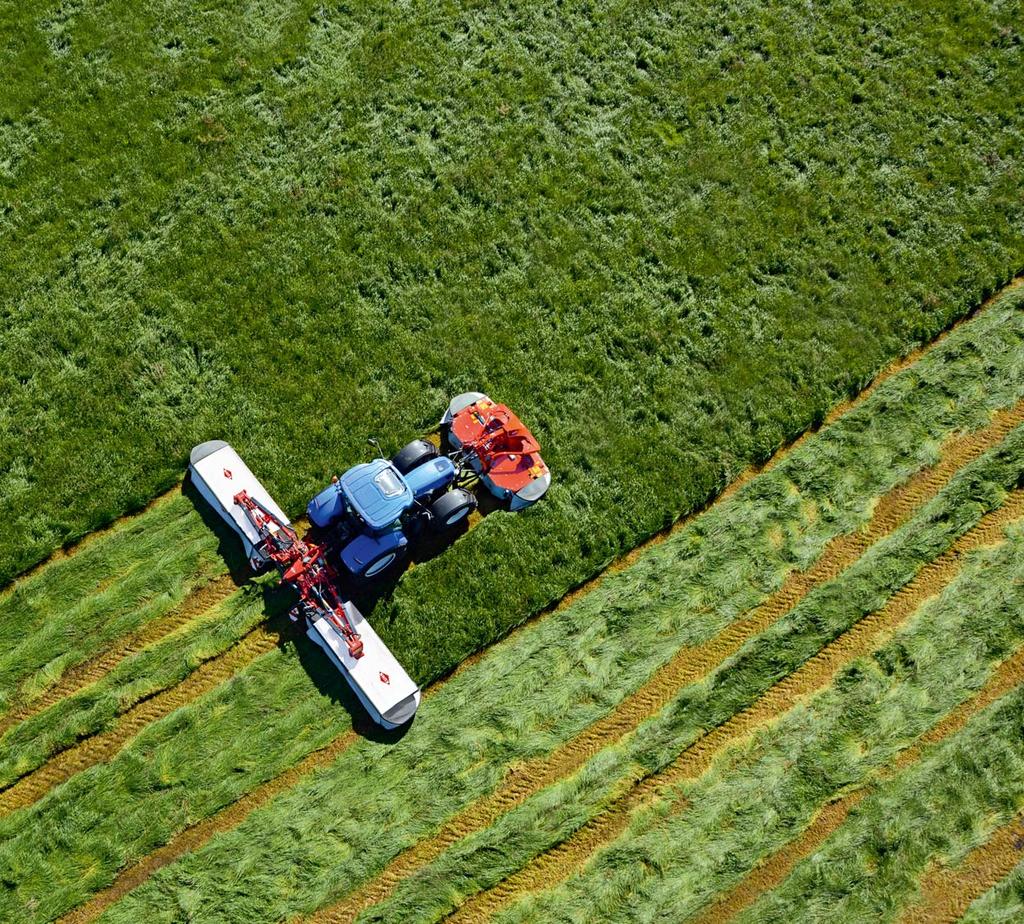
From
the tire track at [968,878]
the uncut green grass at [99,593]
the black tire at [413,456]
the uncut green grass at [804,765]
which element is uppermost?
the uncut green grass at [99,593]

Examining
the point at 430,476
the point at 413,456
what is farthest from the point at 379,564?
the point at 413,456

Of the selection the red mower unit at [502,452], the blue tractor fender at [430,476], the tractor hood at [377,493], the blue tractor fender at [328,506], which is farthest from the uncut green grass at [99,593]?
the red mower unit at [502,452]

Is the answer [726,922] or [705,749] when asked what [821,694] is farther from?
[726,922]

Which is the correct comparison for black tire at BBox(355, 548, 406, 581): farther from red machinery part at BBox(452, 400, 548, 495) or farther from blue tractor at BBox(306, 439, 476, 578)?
red machinery part at BBox(452, 400, 548, 495)

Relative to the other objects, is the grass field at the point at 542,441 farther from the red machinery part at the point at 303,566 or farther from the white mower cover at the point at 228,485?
the red machinery part at the point at 303,566

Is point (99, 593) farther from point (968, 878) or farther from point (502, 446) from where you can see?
point (968, 878)

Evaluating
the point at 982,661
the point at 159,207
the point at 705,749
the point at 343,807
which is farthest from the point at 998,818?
the point at 159,207

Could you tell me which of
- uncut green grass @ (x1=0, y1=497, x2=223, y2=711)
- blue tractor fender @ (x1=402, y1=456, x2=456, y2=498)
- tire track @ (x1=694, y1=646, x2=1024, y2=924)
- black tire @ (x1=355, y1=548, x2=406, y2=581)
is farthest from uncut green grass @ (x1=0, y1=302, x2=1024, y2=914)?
tire track @ (x1=694, y1=646, x2=1024, y2=924)
